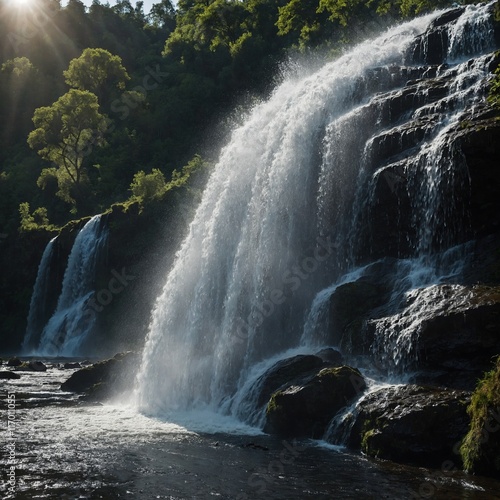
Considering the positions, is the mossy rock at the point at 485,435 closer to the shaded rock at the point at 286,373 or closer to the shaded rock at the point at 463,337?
the shaded rock at the point at 463,337

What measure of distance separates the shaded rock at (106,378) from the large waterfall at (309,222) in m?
0.94

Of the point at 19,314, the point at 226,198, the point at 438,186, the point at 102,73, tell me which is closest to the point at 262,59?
the point at 102,73

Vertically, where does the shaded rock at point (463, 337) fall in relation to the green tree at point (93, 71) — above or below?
below

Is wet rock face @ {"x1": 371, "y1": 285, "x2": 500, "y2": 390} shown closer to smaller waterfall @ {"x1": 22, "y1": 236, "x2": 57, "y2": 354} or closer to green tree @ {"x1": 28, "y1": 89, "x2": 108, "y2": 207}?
smaller waterfall @ {"x1": 22, "y1": 236, "x2": 57, "y2": 354}

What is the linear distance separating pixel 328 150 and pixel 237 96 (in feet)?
148

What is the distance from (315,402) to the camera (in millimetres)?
17547

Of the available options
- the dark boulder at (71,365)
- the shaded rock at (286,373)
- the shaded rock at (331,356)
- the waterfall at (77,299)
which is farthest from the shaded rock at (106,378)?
the waterfall at (77,299)

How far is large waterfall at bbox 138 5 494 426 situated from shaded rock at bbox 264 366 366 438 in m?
1.86

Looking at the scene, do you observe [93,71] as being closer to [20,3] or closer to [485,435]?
[20,3]

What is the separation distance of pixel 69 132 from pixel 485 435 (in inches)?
2349

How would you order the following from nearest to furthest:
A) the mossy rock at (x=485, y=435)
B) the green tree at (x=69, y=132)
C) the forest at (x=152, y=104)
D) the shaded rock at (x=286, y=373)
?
1. the mossy rock at (x=485, y=435)
2. the shaded rock at (x=286, y=373)
3. the forest at (x=152, y=104)
4. the green tree at (x=69, y=132)

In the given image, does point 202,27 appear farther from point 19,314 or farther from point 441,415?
point 441,415

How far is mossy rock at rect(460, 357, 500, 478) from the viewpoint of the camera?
43.2 ft

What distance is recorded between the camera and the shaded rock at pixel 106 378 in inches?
1017
